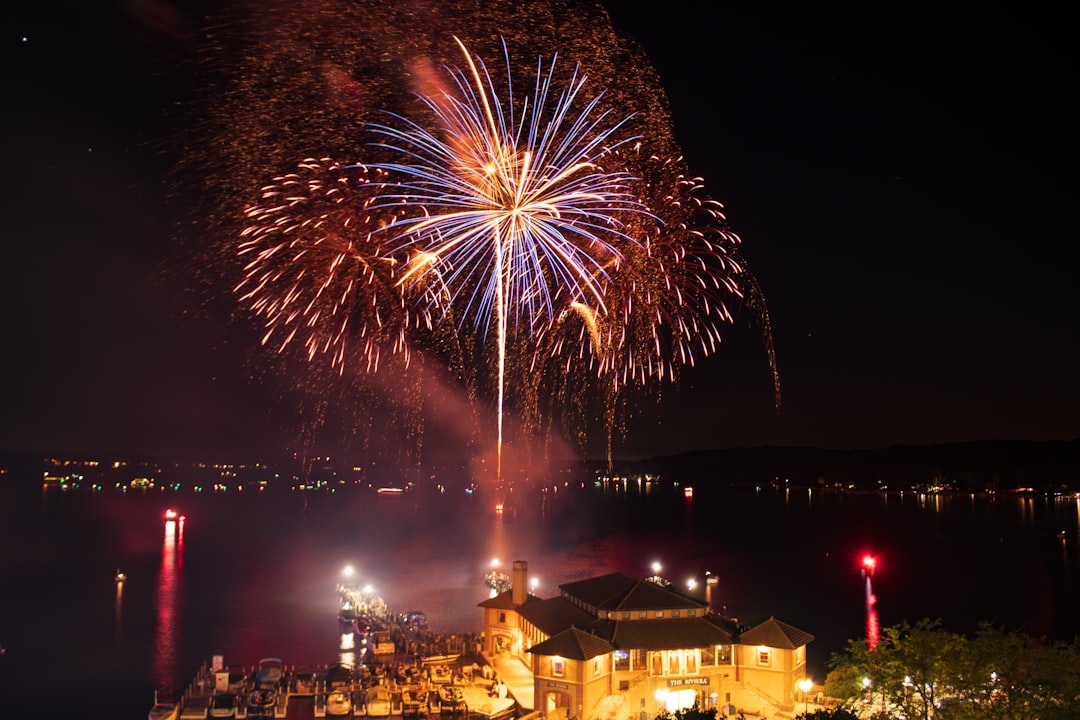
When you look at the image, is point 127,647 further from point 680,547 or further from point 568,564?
point 680,547

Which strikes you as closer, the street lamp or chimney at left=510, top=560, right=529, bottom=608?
the street lamp

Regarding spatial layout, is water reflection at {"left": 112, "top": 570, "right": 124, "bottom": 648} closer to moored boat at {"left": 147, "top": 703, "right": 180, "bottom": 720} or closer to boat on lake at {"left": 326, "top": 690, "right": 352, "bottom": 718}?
moored boat at {"left": 147, "top": 703, "right": 180, "bottom": 720}

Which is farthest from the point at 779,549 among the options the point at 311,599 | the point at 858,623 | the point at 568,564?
the point at 311,599

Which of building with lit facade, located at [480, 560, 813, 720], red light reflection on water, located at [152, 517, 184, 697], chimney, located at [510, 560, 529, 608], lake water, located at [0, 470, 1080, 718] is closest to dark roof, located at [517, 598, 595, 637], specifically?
chimney, located at [510, 560, 529, 608]

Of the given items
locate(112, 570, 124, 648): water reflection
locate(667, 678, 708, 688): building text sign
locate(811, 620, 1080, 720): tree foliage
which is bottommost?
locate(112, 570, 124, 648): water reflection

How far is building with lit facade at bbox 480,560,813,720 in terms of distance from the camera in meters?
21.3

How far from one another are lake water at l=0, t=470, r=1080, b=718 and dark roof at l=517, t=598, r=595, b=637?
13.1m

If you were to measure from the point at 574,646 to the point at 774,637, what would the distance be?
4.97 m

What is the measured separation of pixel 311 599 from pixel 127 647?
13.2m

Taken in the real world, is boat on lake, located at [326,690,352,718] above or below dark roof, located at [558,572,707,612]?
below

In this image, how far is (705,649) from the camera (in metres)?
22.1

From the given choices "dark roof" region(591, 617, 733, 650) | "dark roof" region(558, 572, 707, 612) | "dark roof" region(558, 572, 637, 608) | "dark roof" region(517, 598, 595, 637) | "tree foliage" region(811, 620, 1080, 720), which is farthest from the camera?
"dark roof" region(558, 572, 637, 608)

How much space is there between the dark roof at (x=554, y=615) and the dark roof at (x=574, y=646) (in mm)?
1815

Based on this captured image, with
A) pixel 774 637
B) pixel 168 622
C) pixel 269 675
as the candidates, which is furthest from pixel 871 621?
pixel 168 622
